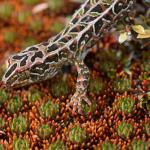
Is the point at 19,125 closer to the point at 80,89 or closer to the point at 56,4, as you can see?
the point at 80,89

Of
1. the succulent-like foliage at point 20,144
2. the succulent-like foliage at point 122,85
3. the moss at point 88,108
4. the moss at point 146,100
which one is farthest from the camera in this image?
the succulent-like foliage at point 122,85

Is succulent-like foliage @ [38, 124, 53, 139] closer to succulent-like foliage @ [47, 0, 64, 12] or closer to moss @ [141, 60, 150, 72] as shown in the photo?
moss @ [141, 60, 150, 72]

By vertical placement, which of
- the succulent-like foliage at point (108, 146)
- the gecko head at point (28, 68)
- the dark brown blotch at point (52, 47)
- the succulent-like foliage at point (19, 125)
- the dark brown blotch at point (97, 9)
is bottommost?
the succulent-like foliage at point (108, 146)

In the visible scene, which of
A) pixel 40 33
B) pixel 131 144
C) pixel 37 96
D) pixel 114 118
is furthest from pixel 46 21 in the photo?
pixel 131 144

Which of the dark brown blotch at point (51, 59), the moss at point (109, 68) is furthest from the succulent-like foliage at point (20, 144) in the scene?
the moss at point (109, 68)

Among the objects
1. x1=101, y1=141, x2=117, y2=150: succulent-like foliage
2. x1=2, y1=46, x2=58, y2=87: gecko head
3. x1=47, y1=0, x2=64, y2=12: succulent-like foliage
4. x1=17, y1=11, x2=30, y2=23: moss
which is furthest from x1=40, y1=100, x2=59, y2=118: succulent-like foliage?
x1=47, y1=0, x2=64, y2=12: succulent-like foliage

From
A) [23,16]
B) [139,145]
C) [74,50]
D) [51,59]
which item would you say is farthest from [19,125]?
[23,16]

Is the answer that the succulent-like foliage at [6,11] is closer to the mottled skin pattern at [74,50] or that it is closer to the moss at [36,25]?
the moss at [36,25]
